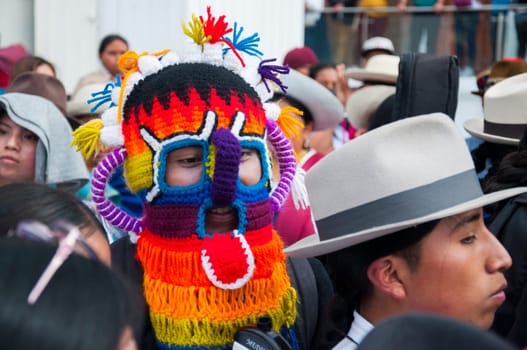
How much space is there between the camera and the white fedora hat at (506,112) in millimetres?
3170

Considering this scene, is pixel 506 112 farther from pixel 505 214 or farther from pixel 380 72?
pixel 380 72

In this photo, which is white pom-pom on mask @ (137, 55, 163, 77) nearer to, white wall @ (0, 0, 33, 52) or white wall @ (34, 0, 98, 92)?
white wall @ (34, 0, 98, 92)

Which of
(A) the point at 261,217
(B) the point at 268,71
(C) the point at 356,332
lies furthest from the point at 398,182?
(B) the point at 268,71

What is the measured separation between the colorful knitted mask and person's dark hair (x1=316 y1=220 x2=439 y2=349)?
18 cm

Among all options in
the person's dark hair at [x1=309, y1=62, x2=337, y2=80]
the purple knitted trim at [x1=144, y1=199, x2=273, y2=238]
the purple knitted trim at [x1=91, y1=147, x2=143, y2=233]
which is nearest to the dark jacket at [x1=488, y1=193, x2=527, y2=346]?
the purple knitted trim at [x1=144, y1=199, x2=273, y2=238]

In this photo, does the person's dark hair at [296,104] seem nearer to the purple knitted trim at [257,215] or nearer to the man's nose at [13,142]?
the man's nose at [13,142]

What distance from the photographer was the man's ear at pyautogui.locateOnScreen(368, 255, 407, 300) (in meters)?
1.97

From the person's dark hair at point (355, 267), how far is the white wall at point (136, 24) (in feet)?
5.04

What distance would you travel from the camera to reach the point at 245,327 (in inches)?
85.3

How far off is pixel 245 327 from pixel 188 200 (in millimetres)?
412

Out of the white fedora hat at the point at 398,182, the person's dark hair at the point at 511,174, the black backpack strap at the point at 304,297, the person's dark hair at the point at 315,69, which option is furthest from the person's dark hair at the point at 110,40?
the white fedora hat at the point at 398,182

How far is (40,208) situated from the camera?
1.94 m

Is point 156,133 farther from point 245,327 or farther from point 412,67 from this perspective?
point 412,67

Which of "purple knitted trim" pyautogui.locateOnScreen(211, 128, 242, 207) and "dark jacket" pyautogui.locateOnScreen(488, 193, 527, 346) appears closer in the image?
"purple knitted trim" pyautogui.locateOnScreen(211, 128, 242, 207)
